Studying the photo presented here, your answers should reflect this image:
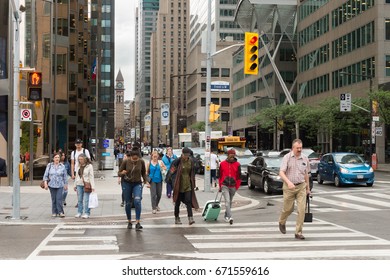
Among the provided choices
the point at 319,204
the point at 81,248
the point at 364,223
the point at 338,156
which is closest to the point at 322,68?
the point at 338,156

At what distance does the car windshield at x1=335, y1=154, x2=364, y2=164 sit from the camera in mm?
25750

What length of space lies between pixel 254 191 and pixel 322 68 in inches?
1959

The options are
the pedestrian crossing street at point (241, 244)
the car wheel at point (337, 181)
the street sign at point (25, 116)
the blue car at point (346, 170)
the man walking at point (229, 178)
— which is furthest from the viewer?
the car wheel at point (337, 181)

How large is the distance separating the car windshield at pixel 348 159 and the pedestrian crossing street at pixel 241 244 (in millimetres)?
13172

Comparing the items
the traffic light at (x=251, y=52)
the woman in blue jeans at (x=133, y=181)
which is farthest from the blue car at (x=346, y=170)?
the woman in blue jeans at (x=133, y=181)

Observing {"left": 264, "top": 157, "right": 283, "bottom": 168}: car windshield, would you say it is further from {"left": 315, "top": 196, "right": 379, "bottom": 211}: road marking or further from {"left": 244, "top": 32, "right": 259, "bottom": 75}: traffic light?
{"left": 244, "top": 32, "right": 259, "bottom": 75}: traffic light

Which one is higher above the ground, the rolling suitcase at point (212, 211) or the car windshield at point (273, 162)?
the car windshield at point (273, 162)

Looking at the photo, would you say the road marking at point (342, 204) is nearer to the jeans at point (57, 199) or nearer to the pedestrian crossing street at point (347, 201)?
the pedestrian crossing street at point (347, 201)

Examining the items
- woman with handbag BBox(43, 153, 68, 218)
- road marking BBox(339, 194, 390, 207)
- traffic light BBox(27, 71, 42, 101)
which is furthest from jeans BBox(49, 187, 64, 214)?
road marking BBox(339, 194, 390, 207)

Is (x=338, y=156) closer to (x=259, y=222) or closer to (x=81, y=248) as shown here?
(x=259, y=222)

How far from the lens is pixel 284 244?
1027cm

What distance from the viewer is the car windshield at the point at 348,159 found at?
2575cm

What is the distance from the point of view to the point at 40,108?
28.5 m

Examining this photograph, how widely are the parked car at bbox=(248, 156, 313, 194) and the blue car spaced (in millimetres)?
3085
